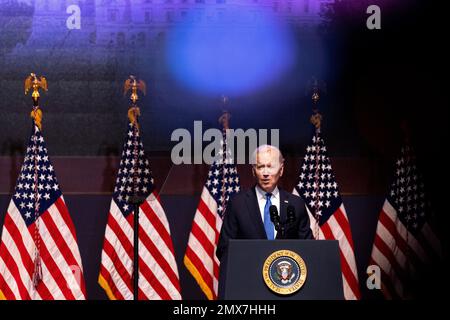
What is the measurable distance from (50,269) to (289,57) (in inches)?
126

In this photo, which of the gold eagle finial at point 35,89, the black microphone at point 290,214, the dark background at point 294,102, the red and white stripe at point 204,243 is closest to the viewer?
the black microphone at point 290,214

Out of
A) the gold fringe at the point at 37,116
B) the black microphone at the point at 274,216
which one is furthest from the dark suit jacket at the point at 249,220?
the gold fringe at the point at 37,116

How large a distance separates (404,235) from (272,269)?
4288 millimetres

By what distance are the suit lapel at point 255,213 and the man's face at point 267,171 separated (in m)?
0.10

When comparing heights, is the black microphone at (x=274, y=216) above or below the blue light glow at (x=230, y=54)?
below

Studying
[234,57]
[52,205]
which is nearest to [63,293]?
[52,205]

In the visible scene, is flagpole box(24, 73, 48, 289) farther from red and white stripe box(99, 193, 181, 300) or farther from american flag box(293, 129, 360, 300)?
american flag box(293, 129, 360, 300)

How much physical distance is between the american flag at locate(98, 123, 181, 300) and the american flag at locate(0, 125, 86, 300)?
0.33 meters

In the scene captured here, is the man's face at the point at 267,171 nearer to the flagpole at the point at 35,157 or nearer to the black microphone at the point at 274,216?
the black microphone at the point at 274,216

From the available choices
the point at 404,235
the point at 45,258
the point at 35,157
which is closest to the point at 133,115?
the point at 35,157

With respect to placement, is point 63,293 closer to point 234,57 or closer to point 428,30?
point 234,57

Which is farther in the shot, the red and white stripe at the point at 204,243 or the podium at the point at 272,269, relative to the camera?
the red and white stripe at the point at 204,243

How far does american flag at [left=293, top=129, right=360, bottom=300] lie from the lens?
955 cm

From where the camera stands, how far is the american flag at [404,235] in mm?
9516
